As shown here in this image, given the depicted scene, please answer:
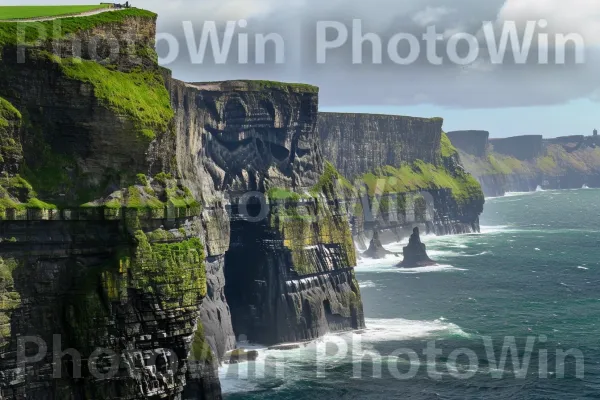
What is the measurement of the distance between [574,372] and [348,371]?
86.7 ft

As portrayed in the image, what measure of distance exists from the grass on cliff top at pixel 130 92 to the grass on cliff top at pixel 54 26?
1959 millimetres

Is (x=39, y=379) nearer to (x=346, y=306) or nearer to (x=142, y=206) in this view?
(x=142, y=206)

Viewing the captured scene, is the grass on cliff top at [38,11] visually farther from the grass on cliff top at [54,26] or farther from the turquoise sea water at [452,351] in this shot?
the turquoise sea water at [452,351]

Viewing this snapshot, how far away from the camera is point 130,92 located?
194 feet

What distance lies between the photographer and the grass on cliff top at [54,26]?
181 ft

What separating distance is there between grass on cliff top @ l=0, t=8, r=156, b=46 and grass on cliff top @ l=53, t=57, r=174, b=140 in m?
1.96

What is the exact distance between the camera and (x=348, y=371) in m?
101

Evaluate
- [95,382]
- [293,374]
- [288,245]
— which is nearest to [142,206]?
[95,382]

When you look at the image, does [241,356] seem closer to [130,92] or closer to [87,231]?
[87,231]

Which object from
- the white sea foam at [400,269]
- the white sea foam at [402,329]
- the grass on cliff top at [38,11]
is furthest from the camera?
the white sea foam at [400,269]

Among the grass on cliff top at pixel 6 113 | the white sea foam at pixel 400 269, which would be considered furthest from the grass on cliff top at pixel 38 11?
the white sea foam at pixel 400 269

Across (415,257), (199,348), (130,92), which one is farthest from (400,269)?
(130,92)

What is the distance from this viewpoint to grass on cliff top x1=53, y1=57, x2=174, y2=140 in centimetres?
5669

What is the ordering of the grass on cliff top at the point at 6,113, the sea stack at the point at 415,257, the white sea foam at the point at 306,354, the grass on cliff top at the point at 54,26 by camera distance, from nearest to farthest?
the grass on cliff top at the point at 6,113, the grass on cliff top at the point at 54,26, the white sea foam at the point at 306,354, the sea stack at the point at 415,257
